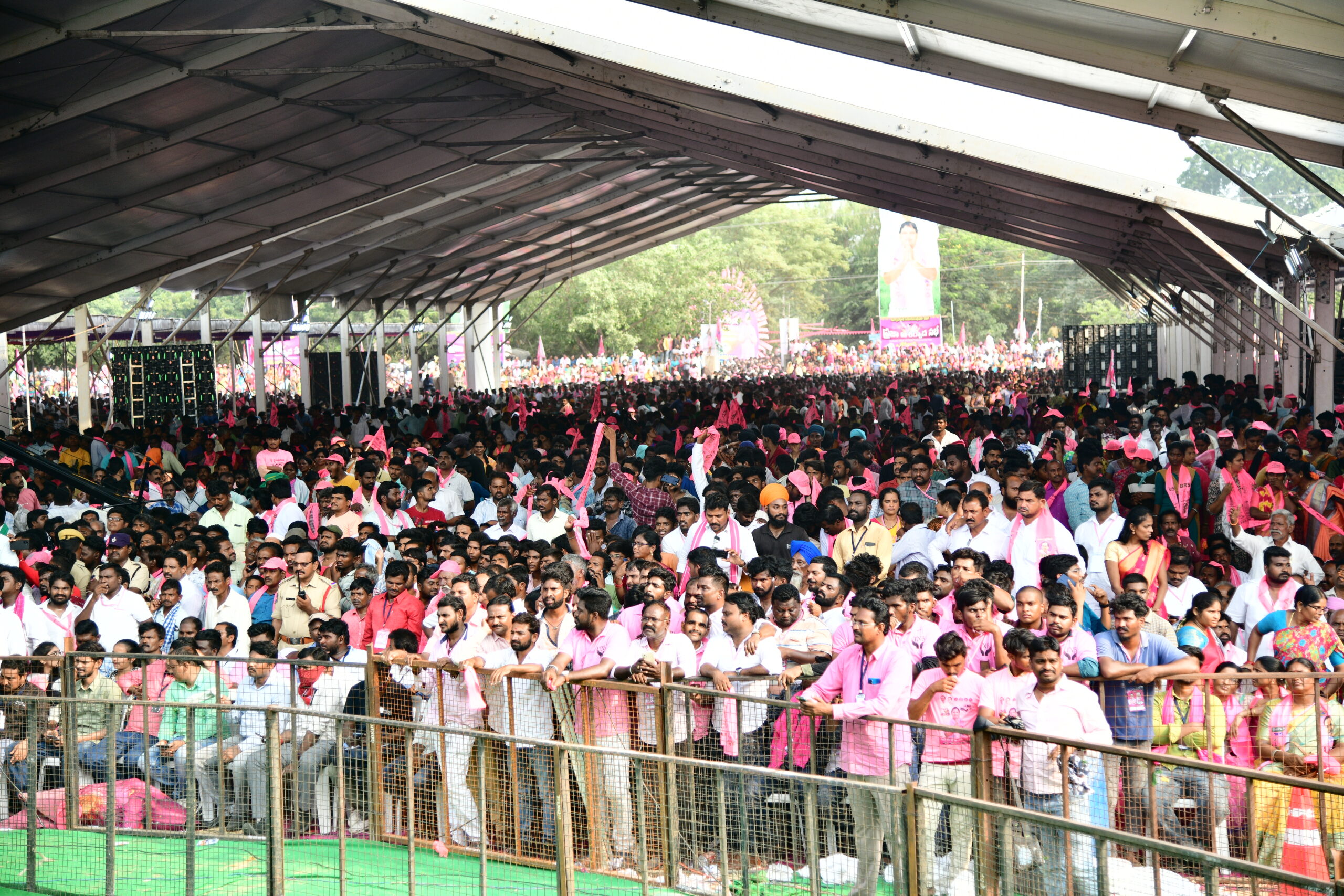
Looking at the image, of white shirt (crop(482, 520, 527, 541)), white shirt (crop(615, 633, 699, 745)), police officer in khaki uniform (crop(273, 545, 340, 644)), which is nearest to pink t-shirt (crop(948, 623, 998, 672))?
white shirt (crop(615, 633, 699, 745))

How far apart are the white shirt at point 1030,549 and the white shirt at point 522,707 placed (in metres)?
3.33

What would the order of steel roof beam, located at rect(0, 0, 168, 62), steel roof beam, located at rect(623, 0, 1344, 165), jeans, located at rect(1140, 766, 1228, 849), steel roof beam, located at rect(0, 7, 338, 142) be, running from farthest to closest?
steel roof beam, located at rect(0, 7, 338, 142) < steel roof beam, located at rect(0, 0, 168, 62) < steel roof beam, located at rect(623, 0, 1344, 165) < jeans, located at rect(1140, 766, 1228, 849)

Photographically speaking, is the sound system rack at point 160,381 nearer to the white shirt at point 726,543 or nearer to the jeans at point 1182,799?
the white shirt at point 726,543

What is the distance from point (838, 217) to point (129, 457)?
7604 cm

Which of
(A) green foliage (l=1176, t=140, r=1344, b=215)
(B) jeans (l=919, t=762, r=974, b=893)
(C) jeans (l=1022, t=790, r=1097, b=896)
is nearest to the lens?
(C) jeans (l=1022, t=790, r=1097, b=896)

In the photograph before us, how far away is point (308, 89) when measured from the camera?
53.6 feet

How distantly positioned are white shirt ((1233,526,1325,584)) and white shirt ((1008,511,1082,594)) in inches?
44.1

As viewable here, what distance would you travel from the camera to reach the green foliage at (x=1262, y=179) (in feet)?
263

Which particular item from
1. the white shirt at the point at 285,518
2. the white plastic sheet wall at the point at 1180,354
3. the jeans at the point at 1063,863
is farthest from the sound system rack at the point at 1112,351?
the jeans at the point at 1063,863

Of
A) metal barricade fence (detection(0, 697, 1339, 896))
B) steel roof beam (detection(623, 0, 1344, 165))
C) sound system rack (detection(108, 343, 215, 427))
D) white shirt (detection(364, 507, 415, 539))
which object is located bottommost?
metal barricade fence (detection(0, 697, 1339, 896))

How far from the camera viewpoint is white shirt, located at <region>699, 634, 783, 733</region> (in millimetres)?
6195

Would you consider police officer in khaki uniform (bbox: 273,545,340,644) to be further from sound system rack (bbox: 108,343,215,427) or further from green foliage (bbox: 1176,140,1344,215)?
green foliage (bbox: 1176,140,1344,215)

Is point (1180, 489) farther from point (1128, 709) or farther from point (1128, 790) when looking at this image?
point (1128, 790)

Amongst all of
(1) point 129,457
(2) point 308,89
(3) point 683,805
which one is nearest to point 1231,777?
(3) point 683,805
